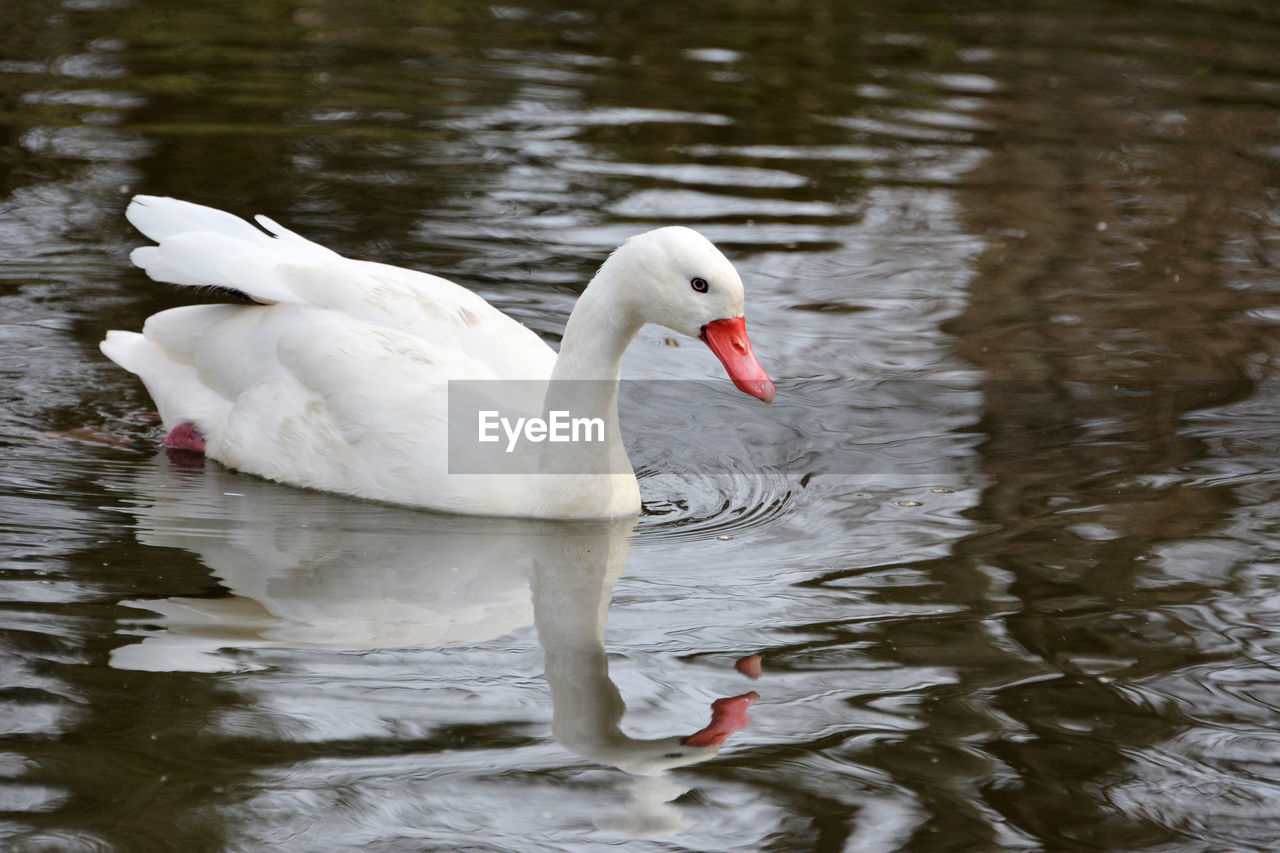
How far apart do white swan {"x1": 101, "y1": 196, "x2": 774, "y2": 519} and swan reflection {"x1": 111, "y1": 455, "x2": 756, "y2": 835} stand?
0.15m

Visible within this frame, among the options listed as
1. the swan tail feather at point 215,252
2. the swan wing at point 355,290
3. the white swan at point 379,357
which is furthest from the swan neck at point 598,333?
the swan tail feather at point 215,252

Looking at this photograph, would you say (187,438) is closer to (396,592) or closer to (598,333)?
(396,592)

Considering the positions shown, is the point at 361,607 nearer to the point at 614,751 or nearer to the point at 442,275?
the point at 614,751

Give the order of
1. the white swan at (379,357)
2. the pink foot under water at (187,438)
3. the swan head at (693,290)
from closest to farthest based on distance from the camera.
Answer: the swan head at (693,290) → the white swan at (379,357) → the pink foot under water at (187,438)

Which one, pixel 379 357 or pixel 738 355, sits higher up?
pixel 738 355

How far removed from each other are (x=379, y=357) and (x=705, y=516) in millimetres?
1415

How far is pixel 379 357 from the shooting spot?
6.27 meters

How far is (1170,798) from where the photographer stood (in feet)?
14.5

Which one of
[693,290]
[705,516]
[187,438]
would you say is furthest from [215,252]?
[705,516]

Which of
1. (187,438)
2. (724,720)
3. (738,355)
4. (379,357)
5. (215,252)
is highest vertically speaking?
(215,252)

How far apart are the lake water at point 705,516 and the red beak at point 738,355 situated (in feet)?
2.00

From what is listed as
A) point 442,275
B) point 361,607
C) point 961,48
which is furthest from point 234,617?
point 961,48

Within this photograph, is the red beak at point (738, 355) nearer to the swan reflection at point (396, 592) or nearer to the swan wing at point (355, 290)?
the swan reflection at point (396, 592)

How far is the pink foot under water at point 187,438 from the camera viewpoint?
6.66m
